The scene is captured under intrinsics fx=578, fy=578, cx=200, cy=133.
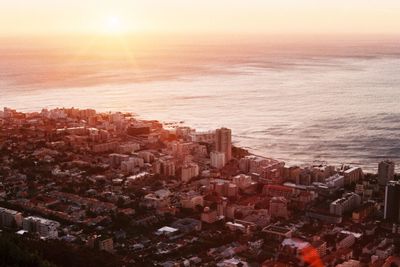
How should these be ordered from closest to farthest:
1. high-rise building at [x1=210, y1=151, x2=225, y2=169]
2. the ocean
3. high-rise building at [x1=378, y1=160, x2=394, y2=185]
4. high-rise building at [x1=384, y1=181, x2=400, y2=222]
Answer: high-rise building at [x1=384, y1=181, x2=400, y2=222], high-rise building at [x1=378, y1=160, x2=394, y2=185], high-rise building at [x1=210, y1=151, x2=225, y2=169], the ocean

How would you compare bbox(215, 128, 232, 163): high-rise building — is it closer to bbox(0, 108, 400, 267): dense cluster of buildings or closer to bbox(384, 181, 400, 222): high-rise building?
bbox(0, 108, 400, 267): dense cluster of buildings

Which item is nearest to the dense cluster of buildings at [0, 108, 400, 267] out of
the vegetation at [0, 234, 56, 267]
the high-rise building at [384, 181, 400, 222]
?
the high-rise building at [384, 181, 400, 222]

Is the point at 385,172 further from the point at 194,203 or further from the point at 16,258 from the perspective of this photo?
the point at 16,258

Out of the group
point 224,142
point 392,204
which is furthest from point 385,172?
point 224,142

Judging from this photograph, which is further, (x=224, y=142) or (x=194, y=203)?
(x=224, y=142)

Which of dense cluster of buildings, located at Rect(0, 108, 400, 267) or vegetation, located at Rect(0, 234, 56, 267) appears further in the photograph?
dense cluster of buildings, located at Rect(0, 108, 400, 267)

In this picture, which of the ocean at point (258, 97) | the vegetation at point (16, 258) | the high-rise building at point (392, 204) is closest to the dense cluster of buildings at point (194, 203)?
the high-rise building at point (392, 204)

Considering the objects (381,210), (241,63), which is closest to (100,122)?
(381,210)
